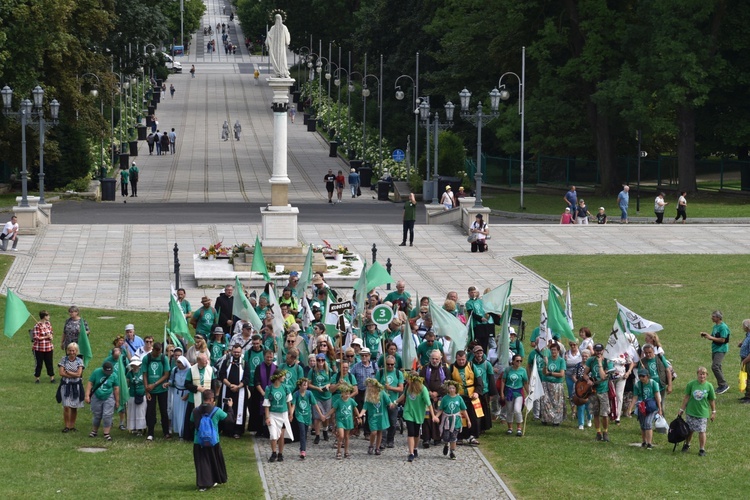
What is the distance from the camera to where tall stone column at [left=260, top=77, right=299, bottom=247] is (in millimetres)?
37906

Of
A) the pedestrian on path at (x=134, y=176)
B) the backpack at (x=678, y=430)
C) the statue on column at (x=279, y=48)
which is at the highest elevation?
the statue on column at (x=279, y=48)

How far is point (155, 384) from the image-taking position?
21094 millimetres

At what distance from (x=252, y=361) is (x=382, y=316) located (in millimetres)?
3016

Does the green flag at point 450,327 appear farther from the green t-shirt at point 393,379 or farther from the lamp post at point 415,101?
the lamp post at point 415,101

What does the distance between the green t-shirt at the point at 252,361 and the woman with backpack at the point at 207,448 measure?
8.57 feet

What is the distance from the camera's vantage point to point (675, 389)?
24391mm

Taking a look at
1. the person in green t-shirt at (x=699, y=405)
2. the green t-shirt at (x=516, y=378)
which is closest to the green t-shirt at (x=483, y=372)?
the green t-shirt at (x=516, y=378)

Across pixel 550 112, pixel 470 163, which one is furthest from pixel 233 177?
pixel 550 112

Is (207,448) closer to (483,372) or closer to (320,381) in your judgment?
(320,381)

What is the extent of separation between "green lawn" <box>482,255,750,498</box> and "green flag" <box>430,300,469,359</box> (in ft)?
4.78

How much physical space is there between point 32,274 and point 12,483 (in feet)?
62.8

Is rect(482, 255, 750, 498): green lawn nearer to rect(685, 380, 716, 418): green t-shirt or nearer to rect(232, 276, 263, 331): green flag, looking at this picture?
rect(685, 380, 716, 418): green t-shirt

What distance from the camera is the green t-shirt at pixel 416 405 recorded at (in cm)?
2017

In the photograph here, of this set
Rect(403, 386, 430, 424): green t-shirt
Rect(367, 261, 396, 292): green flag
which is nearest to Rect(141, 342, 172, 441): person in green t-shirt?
Rect(403, 386, 430, 424): green t-shirt
